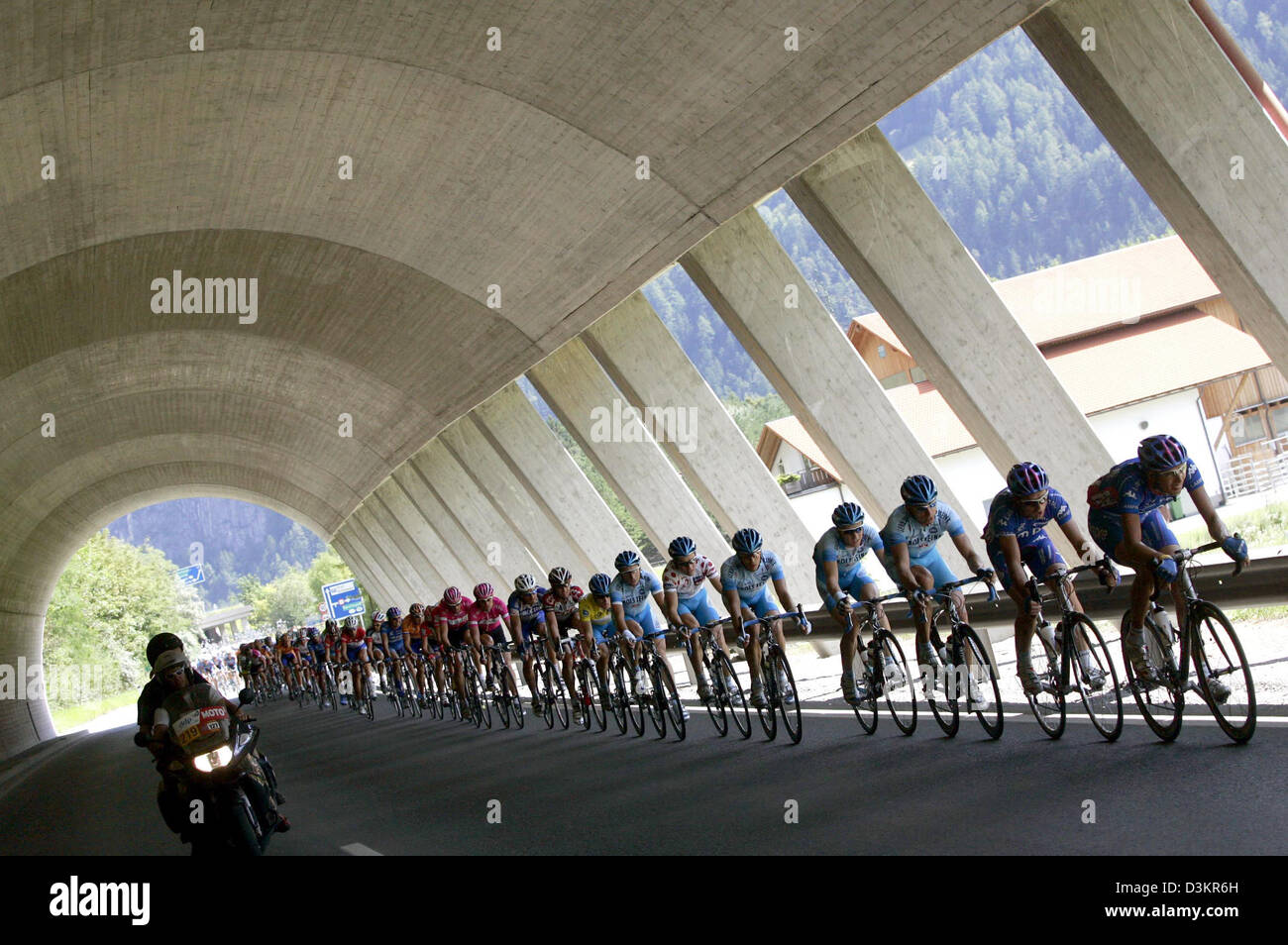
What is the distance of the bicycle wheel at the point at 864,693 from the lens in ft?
32.9

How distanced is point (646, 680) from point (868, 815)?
6.17m

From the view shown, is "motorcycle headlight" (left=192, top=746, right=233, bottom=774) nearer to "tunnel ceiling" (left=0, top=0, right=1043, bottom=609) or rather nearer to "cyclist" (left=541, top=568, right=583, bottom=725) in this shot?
"tunnel ceiling" (left=0, top=0, right=1043, bottom=609)

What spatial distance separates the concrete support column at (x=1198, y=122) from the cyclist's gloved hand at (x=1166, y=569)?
3597mm

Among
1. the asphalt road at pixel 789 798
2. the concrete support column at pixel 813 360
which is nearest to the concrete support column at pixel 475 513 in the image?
the asphalt road at pixel 789 798

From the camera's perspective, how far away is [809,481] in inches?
2146

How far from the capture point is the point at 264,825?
28.7 feet

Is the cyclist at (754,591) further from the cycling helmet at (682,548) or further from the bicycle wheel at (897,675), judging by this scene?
the bicycle wheel at (897,675)

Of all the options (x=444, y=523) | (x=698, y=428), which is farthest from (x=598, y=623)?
(x=444, y=523)

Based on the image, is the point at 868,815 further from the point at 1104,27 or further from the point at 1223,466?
the point at 1223,466

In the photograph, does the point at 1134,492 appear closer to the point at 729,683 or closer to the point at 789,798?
the point at 789,798

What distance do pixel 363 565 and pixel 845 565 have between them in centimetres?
4554

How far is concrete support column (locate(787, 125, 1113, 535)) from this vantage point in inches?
492

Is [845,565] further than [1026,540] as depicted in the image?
Yes

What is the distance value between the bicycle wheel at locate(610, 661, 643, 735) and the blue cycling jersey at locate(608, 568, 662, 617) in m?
0.60
